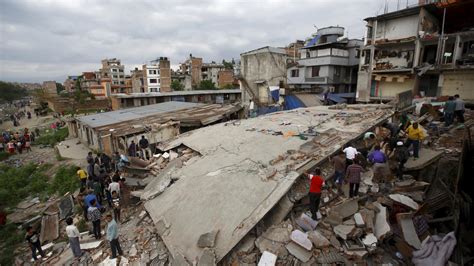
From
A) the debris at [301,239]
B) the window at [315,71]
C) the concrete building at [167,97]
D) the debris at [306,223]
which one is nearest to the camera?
the debris at [301,239]

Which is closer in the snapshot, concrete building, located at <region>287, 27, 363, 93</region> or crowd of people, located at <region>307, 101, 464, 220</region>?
crowd of people, located at <region>307, 101, 464, 220</region>

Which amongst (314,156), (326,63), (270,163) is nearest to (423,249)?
(314,156)

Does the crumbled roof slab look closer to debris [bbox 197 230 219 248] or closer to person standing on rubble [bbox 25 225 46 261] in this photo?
debris [bbox 197 230 219 248]

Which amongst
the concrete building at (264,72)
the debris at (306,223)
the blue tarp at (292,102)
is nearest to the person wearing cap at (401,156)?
the debris at (306,223)

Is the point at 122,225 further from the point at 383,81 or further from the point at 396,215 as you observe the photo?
the point at 383,81

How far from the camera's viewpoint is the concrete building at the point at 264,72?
27.8m

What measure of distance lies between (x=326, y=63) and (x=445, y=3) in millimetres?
10992

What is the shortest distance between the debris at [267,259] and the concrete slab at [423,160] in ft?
16.8

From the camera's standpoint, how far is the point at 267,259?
14.6ft

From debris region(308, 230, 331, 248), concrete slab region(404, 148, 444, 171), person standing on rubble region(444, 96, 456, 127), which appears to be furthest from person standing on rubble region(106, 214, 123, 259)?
person standing on rubble region(444, 96, 456, 127)

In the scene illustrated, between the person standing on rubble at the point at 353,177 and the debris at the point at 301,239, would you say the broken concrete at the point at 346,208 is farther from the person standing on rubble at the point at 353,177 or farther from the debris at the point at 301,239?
the debris at the point at 301,239

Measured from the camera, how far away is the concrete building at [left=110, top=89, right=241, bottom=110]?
28344 mm

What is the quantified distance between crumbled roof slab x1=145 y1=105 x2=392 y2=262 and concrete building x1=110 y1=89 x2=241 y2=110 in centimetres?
2045

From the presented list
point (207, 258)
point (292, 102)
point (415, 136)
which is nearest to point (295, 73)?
point (292, 102)
